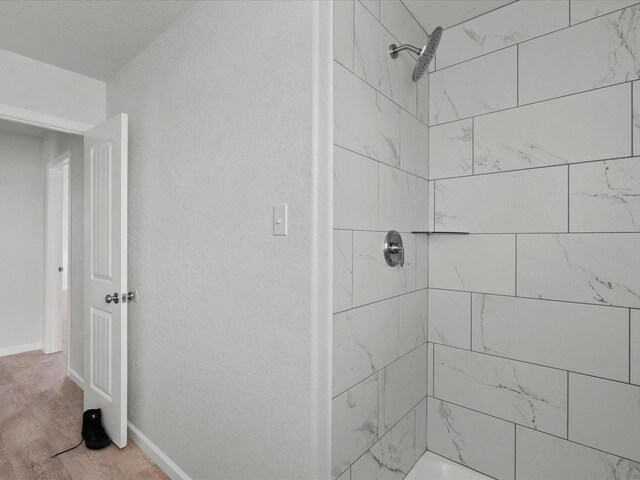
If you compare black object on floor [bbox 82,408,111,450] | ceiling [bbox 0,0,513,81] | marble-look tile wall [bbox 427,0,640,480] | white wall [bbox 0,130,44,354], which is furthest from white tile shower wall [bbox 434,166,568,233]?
white wall [bbox 0,130,44,354]

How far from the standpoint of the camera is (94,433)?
2199 mm

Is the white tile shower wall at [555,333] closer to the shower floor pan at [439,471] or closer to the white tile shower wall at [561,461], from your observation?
the white tile shower wall at [561,461]

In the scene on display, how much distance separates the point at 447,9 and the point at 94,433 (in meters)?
3.12

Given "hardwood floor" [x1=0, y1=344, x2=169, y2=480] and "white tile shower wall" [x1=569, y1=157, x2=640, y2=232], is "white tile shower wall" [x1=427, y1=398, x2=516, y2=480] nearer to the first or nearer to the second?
"white tile shower wall" [x1=569, y1=157, x2=640, y2=232]

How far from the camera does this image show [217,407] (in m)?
1.61

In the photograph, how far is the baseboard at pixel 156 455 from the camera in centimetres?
186

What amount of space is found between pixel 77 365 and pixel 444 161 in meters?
3.47

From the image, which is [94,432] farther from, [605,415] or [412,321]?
[605,415]

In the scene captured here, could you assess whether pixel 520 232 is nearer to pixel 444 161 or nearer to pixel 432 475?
pixel 444 161

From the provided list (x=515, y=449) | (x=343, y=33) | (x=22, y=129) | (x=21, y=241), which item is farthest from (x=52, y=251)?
(x=515, y=449)

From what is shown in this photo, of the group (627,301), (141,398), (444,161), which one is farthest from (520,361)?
(141,398)

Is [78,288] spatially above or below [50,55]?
below

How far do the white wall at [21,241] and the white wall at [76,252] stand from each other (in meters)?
1.07

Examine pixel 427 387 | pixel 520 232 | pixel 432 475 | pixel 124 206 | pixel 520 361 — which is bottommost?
pixel 432 475
